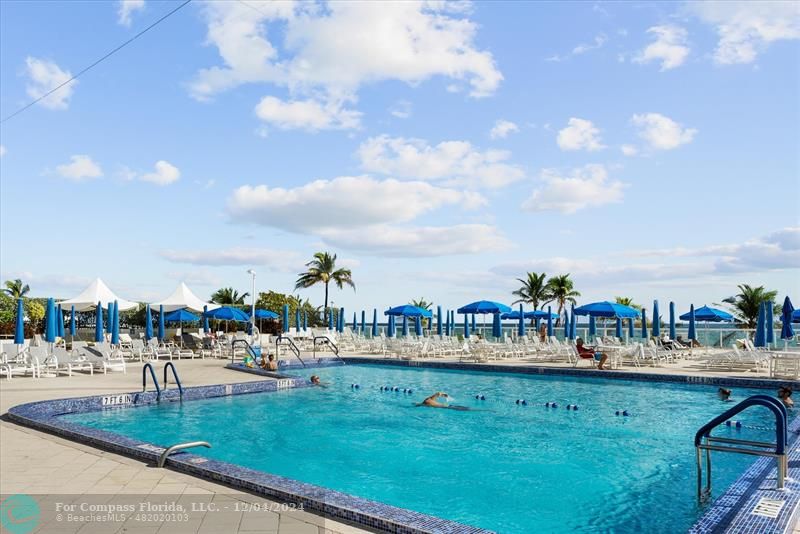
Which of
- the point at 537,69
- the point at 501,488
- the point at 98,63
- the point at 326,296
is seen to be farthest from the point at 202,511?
the point at 326,296

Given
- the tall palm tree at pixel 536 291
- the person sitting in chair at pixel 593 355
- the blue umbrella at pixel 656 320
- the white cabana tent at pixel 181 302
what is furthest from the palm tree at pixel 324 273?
the person sitting in chair at pixel 593 355

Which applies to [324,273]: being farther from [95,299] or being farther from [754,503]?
[754,503]

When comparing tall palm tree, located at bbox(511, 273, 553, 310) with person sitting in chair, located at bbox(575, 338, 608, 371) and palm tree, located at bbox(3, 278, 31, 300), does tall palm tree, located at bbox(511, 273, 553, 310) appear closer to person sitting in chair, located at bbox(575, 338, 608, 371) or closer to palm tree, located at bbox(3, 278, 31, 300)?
person sitting in chair, located at bbox(575, 338, 608, 371)

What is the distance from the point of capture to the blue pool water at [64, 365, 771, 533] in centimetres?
583

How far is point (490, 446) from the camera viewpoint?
320 inches

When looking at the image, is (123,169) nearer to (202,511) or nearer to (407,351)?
(407,351)

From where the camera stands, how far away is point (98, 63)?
980 centimetres

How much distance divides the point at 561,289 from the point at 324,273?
17.4 metres

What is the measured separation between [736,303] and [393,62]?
2978 cm

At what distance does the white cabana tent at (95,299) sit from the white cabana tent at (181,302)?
1004mm

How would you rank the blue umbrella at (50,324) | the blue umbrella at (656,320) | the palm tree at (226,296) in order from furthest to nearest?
1. the palm tree at (226,296)
2. the blue umbrella at (656,320)
3. the blue umbrella at (50,324)

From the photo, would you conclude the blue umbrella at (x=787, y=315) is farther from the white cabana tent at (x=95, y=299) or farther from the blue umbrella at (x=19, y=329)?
the white cabana tent at (x=95, y=299)

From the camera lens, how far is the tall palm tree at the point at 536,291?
4334 cm

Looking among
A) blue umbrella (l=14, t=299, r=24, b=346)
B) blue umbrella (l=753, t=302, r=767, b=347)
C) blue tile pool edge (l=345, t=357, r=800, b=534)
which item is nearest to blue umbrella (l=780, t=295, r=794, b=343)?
blue umbrella (l=753, t=302, r=767, b=347)
